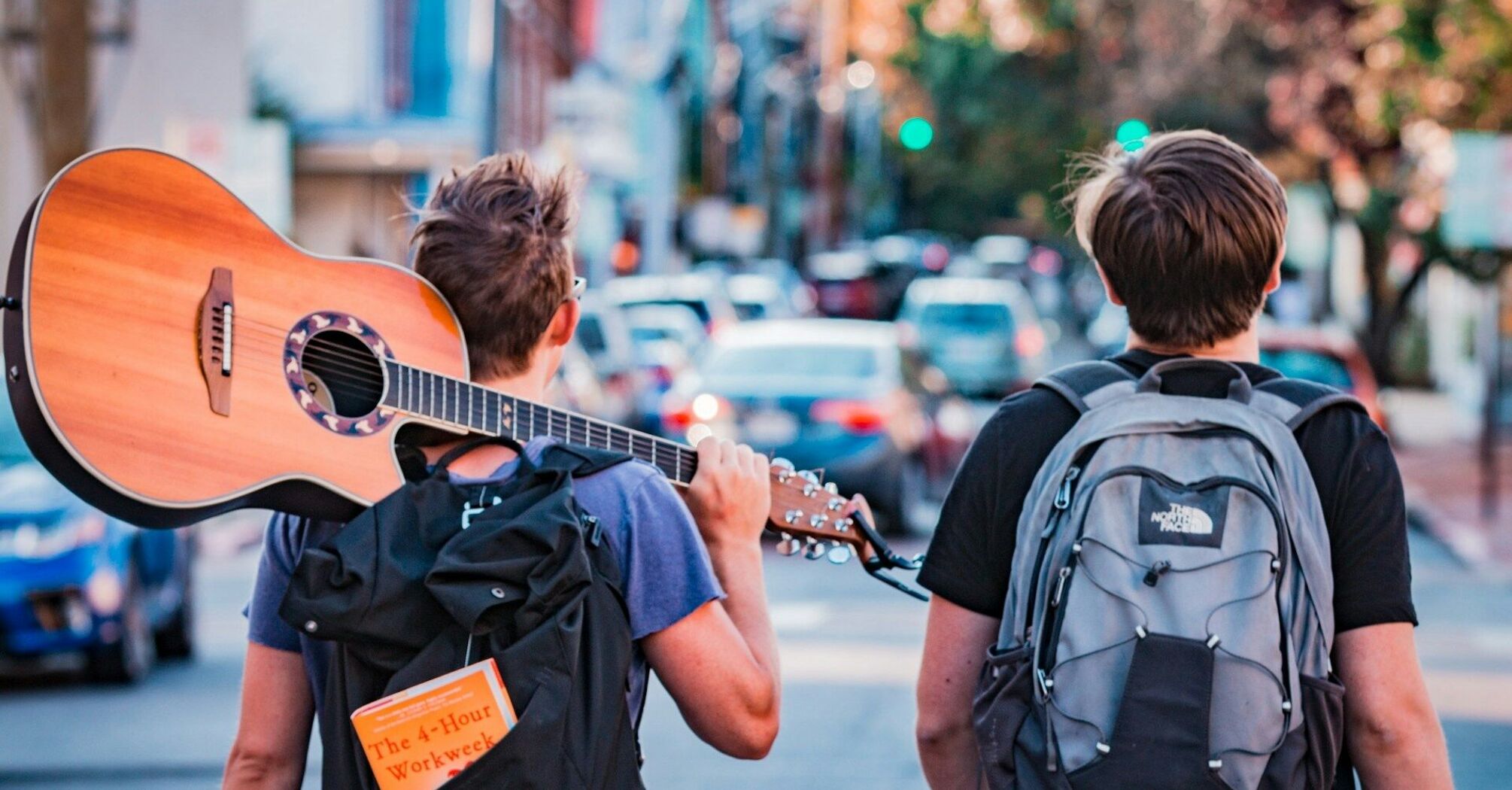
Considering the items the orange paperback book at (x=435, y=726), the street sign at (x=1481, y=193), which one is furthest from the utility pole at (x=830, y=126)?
the orange paperback book at (x=435, y=726)

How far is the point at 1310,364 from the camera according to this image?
16578mm

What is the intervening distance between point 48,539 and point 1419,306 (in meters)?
30.9

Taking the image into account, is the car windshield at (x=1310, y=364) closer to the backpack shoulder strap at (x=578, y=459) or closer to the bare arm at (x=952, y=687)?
the bare arm at (x=952, y=687)

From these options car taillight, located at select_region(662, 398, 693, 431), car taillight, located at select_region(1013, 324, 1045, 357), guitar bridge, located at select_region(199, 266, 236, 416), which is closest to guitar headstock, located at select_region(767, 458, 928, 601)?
guitar bridge, located at select_region(199, 266, 236, 416)

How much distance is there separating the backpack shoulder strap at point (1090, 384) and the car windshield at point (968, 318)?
76.4ft

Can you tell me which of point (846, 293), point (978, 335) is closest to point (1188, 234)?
point (978, 335)

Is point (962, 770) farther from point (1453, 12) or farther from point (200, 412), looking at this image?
point (1453, 12)

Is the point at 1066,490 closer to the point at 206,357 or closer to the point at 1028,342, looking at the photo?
the point at 206,357

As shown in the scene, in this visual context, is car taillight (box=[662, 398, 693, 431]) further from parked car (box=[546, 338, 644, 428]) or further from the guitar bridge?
the guitar bridge

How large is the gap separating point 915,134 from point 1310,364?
9234 mm

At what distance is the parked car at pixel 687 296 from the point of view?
2634 centimetres

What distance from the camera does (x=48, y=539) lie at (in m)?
9.46

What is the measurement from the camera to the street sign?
1842 centimetres

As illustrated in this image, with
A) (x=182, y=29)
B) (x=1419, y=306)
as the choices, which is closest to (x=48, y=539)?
(x=182, y=29)
